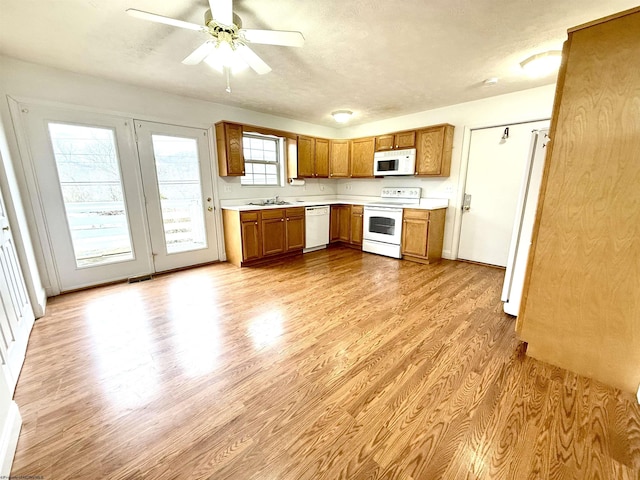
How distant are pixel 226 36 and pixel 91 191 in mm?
2473

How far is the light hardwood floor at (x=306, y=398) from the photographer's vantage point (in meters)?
1.18

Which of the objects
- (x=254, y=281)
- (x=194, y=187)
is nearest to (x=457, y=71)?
(x=254, y=281)

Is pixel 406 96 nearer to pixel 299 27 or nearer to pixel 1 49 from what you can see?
pixel 299 27

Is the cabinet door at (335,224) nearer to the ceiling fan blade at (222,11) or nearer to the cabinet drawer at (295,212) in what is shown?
the cabinet drawer at (295,212)

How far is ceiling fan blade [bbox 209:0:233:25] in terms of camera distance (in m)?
1.52

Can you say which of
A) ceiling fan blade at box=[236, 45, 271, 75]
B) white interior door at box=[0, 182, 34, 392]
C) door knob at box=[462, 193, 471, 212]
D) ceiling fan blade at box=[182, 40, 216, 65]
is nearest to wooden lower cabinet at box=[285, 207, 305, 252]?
ceiling fan blade at box=[236, 45, 271, 75]

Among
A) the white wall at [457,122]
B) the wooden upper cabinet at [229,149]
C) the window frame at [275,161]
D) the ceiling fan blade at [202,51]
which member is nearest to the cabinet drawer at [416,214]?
the white wall at [457,122]

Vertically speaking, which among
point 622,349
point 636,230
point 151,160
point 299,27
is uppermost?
point 299,27

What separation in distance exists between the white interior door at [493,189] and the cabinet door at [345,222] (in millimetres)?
1948

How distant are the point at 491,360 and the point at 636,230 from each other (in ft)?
3.77

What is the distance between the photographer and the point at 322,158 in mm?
5109

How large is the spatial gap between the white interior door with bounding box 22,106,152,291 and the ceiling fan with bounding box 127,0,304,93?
1742 millimetres

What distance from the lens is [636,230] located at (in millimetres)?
1459

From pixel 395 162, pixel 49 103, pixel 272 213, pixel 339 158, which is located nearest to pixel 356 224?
pixel 395 162
